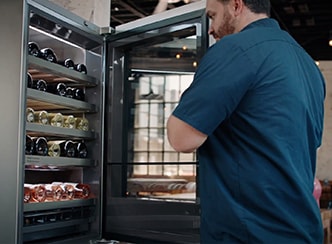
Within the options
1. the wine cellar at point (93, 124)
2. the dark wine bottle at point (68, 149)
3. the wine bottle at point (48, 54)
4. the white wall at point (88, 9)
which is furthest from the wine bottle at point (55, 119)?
the white wall at point (88, 9)

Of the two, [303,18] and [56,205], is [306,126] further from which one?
[303,18]

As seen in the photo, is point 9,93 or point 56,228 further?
point 56,228

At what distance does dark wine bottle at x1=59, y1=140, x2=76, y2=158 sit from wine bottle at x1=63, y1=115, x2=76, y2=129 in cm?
8

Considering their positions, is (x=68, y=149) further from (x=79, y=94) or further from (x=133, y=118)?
(x=133, y=118)

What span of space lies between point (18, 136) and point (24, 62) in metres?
0.26

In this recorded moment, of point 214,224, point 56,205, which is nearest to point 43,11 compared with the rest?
point 56,205

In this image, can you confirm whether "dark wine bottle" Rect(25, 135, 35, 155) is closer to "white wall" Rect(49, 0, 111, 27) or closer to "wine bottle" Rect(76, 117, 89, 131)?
"wine bottle" Rect(76, 117, 89, 131)

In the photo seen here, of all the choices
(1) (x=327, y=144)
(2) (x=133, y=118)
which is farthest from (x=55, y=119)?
(1) (x=327, y=144)

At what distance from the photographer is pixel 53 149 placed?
220 cm

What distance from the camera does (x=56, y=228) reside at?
2141mm

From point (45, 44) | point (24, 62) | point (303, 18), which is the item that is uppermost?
point (303, 18)

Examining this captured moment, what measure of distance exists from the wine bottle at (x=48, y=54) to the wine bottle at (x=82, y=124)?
32 centimetres

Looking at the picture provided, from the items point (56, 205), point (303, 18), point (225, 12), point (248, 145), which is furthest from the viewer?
point (303, 18)

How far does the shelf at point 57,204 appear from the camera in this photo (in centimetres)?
190
